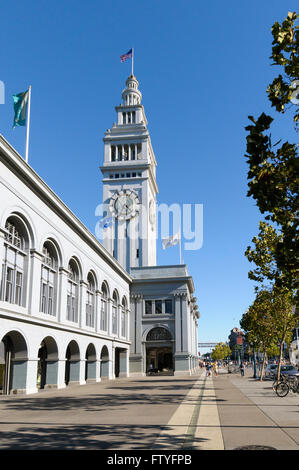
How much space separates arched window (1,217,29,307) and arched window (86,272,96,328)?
14115 mm

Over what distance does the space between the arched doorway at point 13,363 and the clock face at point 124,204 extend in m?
47.9

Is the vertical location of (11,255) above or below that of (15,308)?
above

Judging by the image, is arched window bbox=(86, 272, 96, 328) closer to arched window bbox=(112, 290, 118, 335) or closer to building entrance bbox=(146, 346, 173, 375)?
arched window bbox=(112, 290, 118, 335)

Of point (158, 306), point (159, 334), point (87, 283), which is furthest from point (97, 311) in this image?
point (159, 334)

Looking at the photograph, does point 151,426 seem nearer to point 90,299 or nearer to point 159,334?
point 90,299

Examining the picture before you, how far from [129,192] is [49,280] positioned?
147 feet

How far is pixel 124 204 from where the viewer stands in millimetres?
74375

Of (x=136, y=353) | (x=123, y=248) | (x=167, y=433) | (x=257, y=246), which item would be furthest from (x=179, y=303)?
(x=167, y=433)

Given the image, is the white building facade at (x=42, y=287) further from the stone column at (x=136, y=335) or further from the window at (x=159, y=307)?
the window at (x=159, y=307)

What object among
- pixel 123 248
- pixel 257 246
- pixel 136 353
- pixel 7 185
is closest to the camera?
pixel 7 185

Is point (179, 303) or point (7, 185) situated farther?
point (179, 303)
